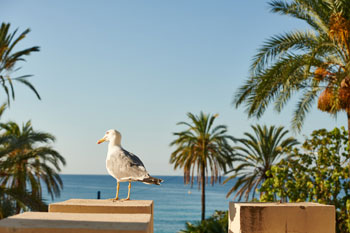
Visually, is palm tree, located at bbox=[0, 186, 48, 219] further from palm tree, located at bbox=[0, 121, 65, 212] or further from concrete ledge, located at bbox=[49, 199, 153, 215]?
concrete ledge, located at bbox=[49, 199, 153, 215]

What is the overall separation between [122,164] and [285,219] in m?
2.17

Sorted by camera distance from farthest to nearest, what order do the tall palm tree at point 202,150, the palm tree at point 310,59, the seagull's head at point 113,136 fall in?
1. the tall palm tree at point 202,150
2. the palm tree at point 310,59
3. the seagull's head at point 113,136

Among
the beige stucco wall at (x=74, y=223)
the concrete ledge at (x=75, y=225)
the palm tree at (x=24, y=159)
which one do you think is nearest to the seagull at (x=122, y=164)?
the beige stucco wall at (x=74, y=223)

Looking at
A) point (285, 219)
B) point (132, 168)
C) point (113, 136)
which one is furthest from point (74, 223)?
point (285, 219)

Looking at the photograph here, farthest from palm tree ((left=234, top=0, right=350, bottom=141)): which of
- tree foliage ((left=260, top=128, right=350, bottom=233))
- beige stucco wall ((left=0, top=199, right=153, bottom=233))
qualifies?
beige stucco wall ((left=0, top=199, right=153, bottom=233))

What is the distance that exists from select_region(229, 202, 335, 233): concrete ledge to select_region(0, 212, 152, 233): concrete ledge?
5.67 ft

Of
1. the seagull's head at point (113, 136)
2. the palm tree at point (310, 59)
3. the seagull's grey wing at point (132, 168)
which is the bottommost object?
the seagull's grey wing at point (132, 168)

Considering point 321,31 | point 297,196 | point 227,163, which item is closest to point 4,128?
point 227,163

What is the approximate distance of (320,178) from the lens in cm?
1520

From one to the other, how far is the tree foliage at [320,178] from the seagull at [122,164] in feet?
33.1

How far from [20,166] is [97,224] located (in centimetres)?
1516

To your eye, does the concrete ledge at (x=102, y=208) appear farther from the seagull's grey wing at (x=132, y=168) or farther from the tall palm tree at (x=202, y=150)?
the tall palm tree at (x=202, y=150)

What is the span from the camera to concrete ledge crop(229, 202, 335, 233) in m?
5.88

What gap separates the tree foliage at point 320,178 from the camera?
1492 cm
